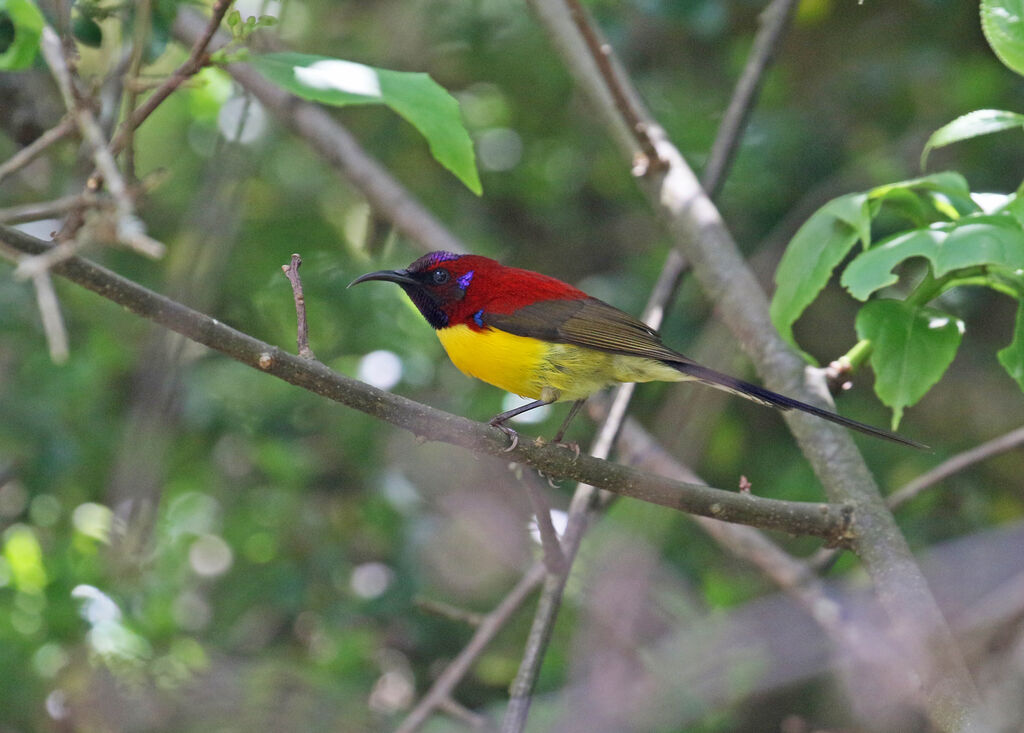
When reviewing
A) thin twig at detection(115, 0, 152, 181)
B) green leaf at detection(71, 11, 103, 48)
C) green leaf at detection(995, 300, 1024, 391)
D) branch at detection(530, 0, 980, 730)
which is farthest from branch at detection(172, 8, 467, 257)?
green leaf at detection(995, 300, 1024, 391)

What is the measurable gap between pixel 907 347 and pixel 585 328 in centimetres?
126

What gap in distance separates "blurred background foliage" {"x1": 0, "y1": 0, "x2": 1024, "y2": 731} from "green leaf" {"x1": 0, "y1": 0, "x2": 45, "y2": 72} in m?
1.45

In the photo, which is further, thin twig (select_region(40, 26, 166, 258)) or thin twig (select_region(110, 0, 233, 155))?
thin twig (select_region(110, 0, 233, 155))

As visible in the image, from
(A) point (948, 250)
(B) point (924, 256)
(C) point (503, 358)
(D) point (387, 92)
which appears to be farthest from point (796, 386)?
(D) point (387, 92)

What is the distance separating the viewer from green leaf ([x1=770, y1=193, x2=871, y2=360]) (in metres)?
2.81

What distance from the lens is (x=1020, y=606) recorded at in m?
3.93

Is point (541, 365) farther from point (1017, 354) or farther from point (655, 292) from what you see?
point (1017, 354)

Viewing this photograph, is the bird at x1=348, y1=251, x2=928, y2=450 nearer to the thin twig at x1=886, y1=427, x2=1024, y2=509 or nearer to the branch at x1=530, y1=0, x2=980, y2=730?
the branch at x1=530, y1=0, x2=980, y2=730

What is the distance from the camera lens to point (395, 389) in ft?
16.4

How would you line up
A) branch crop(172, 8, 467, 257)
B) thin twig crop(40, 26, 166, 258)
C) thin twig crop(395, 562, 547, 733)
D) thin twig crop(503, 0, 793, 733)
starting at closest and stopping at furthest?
1. thin twig crop(40, 26, 166, 258)
2. thin twig crop(503, 0, 793, 733)
3. thin twig crop(395, 562, 547, 733)
4. branch crop(172, 8, 467, 257)

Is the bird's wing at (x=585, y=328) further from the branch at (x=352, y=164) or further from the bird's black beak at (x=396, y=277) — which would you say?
the branch at (x=352, y=164)

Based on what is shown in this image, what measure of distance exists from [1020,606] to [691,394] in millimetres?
1516

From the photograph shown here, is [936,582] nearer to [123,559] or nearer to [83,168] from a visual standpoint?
[123,559]

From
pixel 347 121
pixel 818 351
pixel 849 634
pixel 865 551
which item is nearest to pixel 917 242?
pixel 865 551
